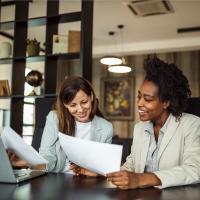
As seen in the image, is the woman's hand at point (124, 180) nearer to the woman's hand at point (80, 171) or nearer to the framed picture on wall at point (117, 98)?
the woman's hand at point (80, 171)

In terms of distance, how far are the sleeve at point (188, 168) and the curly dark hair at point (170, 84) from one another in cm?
13

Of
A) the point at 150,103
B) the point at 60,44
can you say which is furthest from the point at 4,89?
the point at 150,103

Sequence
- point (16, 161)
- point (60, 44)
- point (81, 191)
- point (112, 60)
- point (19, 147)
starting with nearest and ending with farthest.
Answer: point (81, 191)
point (19, 147)
point (16, 161)
point (60, 44)
point (112, 60)

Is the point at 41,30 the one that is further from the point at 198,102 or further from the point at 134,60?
the point at 198,102

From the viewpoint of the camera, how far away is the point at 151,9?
4301 millimetres

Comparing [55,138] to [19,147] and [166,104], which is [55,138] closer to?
[19,147]

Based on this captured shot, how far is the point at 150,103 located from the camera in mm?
1442

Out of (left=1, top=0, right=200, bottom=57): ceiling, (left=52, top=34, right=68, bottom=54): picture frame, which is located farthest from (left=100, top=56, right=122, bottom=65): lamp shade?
(left=52, top=34, right=68, bottom=54): picture frame

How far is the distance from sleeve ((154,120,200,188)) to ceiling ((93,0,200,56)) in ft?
10.5

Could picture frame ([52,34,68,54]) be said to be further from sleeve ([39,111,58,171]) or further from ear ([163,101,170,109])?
ear ([163,101,170,109])

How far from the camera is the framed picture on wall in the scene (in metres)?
6.36

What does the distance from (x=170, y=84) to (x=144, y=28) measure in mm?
4014

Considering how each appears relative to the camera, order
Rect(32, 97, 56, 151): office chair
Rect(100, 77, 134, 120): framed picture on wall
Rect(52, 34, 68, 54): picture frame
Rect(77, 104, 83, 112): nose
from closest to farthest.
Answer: Rect(77, 104, 83, 112): nose
Rect(32, 97, 56, 151): office chair
Rect(52, 34, 68, 54): picture frame
Rect(100, 77, 134, 120): framed picture on wall

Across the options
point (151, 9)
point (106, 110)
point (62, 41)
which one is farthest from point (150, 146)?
point (106, 110)
